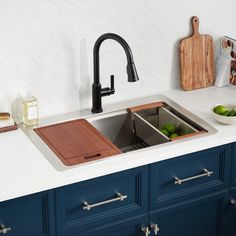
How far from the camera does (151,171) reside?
2830 millimetres

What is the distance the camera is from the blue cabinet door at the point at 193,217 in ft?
9.72

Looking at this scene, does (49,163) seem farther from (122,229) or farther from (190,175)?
(190,175)

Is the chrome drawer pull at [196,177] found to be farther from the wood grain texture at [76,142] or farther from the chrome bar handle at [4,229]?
the chrome bar handle at [4,229]

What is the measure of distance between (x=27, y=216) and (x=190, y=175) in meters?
0.82

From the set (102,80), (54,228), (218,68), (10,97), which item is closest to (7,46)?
(10,97)

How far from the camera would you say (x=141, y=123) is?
315 centimetres

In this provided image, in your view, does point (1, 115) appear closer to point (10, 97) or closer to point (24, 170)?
point (10, 97)

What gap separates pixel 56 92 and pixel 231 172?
0.94 m

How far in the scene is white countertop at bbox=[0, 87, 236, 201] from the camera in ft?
8.31

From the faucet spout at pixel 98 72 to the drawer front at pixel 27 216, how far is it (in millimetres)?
672

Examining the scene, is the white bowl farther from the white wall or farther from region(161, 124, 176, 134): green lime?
the white wall

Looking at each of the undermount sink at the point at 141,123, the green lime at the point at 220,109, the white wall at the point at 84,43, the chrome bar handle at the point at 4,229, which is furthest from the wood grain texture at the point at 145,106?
the chrome bar handle at the point at 4,229

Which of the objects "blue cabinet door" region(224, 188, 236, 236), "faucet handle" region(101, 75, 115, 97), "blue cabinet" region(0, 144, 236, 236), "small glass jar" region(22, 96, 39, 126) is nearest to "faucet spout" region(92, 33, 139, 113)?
"faucet handle" region(101, 75, 115, 97)

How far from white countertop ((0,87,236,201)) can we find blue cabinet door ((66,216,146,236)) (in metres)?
0.28
